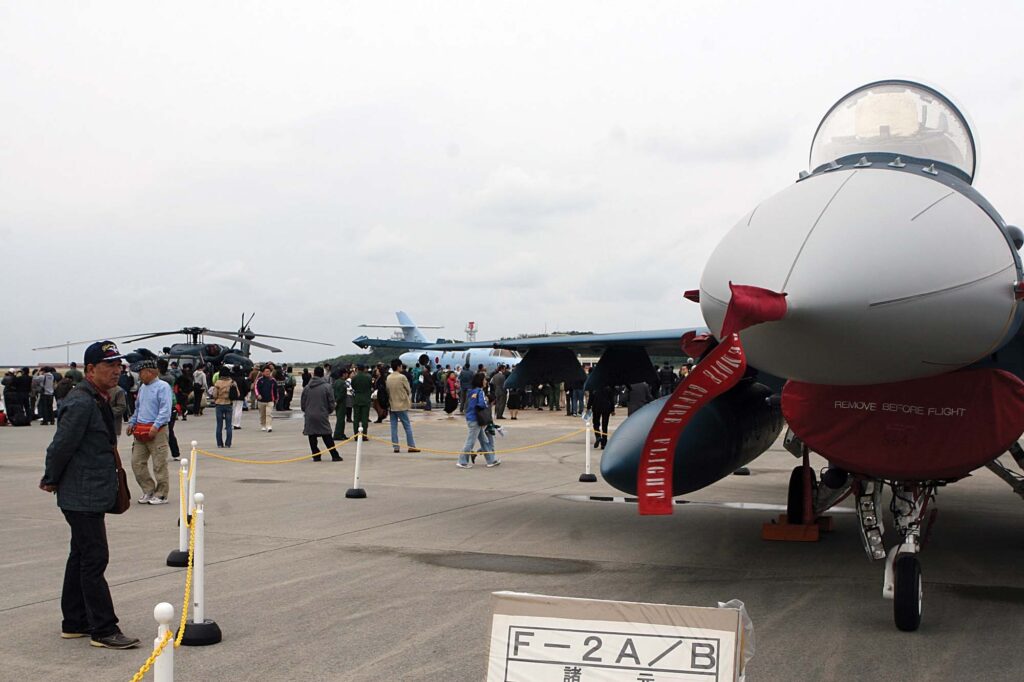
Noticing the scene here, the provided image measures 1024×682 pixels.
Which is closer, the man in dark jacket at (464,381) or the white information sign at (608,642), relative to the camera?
the white information sign at (608,642)

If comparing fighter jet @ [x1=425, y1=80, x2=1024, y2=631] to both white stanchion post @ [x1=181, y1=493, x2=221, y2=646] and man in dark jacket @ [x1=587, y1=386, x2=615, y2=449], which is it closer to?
white stanchion post @ [x1=181, y1=493, x2=221, y2=646]

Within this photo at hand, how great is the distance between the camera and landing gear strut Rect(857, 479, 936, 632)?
20.0 feet

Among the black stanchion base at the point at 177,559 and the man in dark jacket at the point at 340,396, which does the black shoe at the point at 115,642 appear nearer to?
the black stanchion base at the point at 177,559

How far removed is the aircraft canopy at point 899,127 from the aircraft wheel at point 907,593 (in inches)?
113

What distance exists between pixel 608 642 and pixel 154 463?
9.78 metres

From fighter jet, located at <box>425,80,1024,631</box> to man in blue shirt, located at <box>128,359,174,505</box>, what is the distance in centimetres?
762

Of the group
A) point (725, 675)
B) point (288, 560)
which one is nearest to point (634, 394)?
point (288, 560)

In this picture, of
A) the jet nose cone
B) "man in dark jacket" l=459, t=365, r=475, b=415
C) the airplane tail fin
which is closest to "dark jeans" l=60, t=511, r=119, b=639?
the jet nose cone

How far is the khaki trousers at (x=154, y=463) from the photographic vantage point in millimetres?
11844

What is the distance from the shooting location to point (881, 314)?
16.2 feet

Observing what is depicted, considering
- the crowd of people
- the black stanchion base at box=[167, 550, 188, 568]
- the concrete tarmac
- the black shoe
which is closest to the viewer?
the concrete tarmac

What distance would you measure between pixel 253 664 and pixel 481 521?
5378 millimetres

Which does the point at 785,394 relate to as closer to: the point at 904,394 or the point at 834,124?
the point at 904,394

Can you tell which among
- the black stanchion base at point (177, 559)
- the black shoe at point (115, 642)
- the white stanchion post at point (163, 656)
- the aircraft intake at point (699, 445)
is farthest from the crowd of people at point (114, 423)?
the aircraft intake at point (699, 445)
